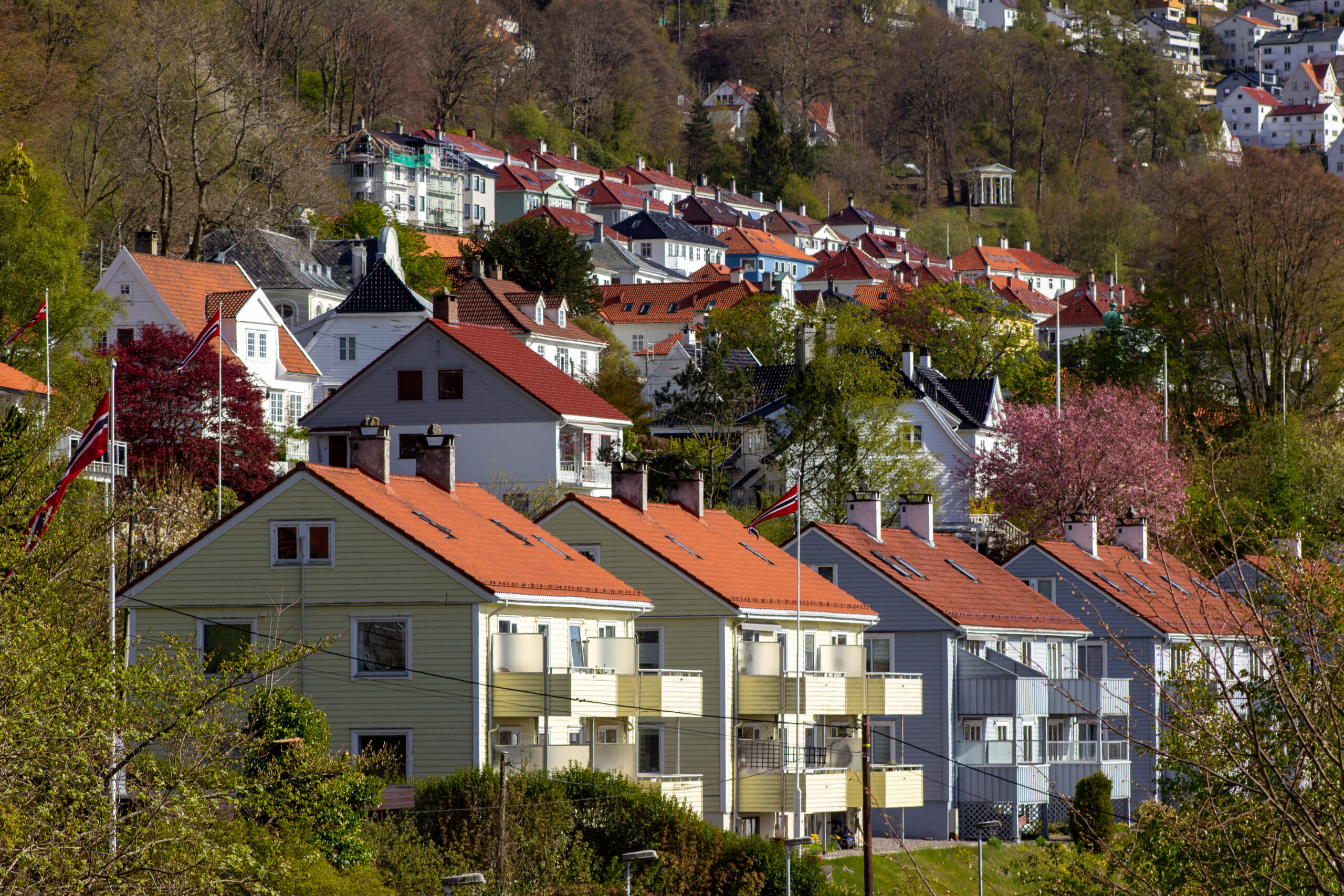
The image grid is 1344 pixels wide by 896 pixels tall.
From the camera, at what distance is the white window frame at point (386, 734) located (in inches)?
1452

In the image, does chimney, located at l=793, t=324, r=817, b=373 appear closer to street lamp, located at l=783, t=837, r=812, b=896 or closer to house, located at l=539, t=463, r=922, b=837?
house, located at l=539, t=463, r=922, b=837

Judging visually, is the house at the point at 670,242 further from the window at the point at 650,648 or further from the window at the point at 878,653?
the window at the point at 650,648

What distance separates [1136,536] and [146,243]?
38884mm

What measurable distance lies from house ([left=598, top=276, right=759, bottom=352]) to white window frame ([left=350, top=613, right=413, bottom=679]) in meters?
83.4

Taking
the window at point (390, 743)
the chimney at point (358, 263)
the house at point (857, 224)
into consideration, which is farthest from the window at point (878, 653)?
the house at point (857, 224)

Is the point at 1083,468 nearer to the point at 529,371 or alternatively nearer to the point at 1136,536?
the point at 1136,536

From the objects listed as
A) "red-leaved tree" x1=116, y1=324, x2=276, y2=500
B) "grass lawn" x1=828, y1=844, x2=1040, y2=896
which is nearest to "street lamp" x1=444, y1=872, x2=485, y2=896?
"grass lawn" x1=828, y1=844, x2=1040, y2=896

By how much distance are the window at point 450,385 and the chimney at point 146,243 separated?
19.0 meters

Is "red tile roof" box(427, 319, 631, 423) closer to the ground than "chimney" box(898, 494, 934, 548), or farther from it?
farther from it

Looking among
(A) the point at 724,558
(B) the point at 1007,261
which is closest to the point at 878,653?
(A) the point at 724,558

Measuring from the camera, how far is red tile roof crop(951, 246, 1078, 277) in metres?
181

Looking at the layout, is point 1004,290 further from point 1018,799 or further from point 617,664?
point 617,664

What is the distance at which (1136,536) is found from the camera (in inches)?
2552

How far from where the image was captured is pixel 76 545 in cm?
2834
